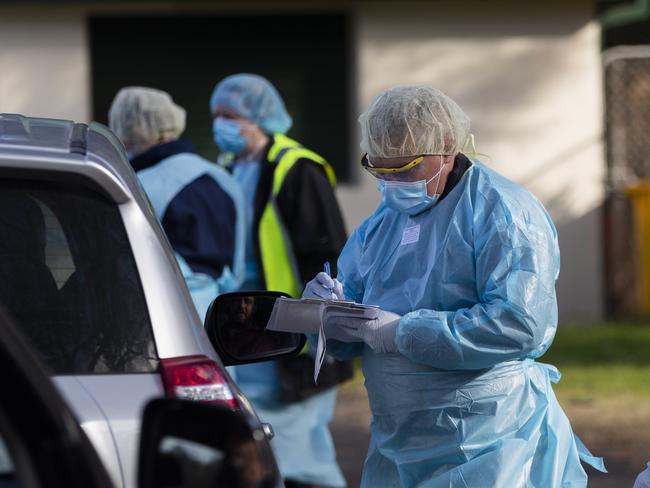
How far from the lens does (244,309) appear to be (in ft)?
12.2

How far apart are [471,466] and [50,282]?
1421 mm

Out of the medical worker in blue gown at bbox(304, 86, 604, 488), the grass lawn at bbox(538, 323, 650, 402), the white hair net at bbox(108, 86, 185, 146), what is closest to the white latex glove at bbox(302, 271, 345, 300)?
the medical worker in blue gown at bbox(304, 86, 604, 488)

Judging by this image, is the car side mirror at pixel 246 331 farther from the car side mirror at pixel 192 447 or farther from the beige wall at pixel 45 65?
the beige wall at pixel 45 65

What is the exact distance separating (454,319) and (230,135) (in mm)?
3234

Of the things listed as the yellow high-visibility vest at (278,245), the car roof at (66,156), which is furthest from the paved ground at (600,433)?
the car roof at (66,156)

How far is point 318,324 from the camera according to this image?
148 inches

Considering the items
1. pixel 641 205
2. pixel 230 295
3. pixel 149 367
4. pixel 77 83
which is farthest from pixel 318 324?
pixel 641 205

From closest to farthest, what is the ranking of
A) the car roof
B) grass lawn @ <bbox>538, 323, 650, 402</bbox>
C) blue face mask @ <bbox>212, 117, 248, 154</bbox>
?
1. the car roof
2. blue face mask @ <bbox>212, 117, 248, 154</bbox>
3. grass lawn @ <bbox>538, 323, 650, 402</bbox>

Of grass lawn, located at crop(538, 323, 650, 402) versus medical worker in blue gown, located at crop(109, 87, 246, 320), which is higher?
medical worker in blue gown, located at crop(109, 87, 246, 320)

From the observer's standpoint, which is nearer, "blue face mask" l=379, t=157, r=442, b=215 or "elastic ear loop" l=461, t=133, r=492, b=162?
"blue face mask" l=379, t=157, r=442, b=215

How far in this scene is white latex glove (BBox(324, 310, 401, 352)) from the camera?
12.1 ft

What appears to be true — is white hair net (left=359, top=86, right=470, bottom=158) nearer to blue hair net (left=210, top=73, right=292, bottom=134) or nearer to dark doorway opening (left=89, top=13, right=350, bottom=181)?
blue hair net (left=210, top=73, right=292, bottom=134)

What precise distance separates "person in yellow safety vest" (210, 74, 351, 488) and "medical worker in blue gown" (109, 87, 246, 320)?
32cm

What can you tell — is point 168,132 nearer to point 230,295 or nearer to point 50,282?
point 230,295
